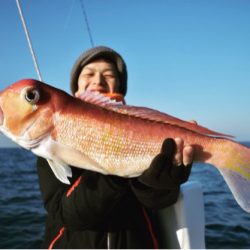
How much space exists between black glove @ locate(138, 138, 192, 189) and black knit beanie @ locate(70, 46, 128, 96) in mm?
1617

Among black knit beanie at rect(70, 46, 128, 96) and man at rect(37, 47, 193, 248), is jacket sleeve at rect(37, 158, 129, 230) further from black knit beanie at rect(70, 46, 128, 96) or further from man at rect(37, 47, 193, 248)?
black knit beanie at rect(70, 46, 128, 96)

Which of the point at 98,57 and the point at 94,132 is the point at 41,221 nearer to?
the point at 98,57

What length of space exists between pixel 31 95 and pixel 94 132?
483 mm

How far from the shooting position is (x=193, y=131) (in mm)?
2119

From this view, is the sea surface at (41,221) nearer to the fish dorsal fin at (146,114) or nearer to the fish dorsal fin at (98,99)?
the fish dorsal fin at (146,114)

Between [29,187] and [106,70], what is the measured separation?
13.3 meters

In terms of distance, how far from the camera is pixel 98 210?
246 centimetres

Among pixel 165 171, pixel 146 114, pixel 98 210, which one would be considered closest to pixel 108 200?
pixel 98 210

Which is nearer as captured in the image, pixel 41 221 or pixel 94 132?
pixel 94 132

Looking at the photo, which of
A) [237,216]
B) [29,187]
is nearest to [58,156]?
[237,216]

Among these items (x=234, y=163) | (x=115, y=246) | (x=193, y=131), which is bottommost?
(x=115, y=246)

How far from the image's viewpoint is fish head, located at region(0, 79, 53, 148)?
1.99 metres

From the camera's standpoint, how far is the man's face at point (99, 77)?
3203mm

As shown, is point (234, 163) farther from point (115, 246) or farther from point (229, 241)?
point (229, 241)
